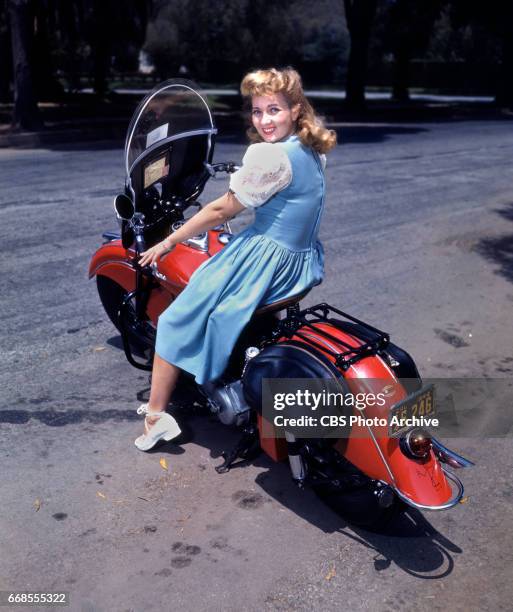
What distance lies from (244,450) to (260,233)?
1.21m

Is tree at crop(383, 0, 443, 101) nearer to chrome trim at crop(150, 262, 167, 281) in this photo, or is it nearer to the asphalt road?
the asphalt road

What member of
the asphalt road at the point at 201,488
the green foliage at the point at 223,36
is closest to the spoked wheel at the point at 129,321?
the asphalt road at the point at 201,488

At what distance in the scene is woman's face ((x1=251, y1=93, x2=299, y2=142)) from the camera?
10.6 ft

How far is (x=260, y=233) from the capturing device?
3.36 m

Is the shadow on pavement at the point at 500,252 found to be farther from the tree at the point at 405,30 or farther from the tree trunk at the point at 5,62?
the tree at the point at 405,30

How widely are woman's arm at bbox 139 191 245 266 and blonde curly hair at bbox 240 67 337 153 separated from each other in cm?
43

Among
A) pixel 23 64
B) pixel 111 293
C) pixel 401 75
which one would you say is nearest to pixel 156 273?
pixel 111 293

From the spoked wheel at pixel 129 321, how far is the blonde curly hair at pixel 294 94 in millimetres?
1552

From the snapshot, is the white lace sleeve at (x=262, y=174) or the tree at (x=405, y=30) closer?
the white lace sleeve at (x=262, y=174)

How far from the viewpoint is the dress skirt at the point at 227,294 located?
3.31m

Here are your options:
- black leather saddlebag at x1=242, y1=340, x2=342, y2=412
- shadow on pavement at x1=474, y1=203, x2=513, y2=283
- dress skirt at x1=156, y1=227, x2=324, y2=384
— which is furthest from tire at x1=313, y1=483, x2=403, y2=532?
shadow on pavement at x1=474, y1=203, x2=513, y2=283

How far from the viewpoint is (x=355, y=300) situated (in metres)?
6.34

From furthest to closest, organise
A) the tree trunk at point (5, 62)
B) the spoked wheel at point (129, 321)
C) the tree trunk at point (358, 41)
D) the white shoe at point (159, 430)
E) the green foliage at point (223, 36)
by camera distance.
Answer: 1. the green foliage at point (223, 36)
2. the tree trunk at point (358, 41)
3. the tree trunk at point (5, 62)
4. the spoked wheel at point (129, 321)
5. the white shoe at point (159, 430)

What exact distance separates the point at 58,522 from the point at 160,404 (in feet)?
2.64
